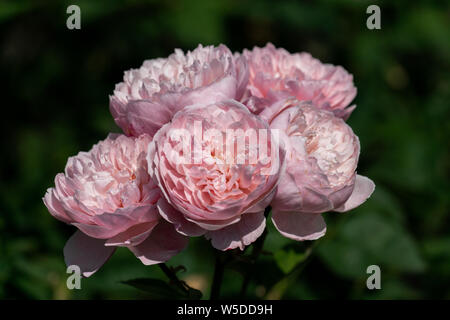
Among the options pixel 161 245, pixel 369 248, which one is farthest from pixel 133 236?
pixel 369 248

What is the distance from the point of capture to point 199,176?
0.95 metres

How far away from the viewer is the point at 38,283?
1.56 metres

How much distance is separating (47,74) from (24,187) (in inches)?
35.7

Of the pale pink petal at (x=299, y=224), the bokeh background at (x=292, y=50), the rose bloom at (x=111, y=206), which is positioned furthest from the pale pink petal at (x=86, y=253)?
the bokeh background at (x=292, y=50)

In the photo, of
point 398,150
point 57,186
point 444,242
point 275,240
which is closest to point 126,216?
point 57,186

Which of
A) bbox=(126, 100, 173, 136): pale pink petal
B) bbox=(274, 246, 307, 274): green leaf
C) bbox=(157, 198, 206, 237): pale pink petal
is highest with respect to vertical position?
bbox=(126, 100, 173, 136): pale pink petal

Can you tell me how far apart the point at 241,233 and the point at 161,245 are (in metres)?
0.14

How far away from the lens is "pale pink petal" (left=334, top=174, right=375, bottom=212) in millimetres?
1021

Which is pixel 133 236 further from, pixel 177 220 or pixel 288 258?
pixel 288 258

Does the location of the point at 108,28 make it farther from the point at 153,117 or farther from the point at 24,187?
the point at 153,117

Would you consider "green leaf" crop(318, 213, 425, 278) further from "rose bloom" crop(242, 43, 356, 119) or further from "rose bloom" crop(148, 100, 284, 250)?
"rose bloom" crop(148, 100, 284, 250)

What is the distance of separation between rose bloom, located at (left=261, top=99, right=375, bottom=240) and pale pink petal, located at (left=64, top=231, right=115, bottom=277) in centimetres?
30

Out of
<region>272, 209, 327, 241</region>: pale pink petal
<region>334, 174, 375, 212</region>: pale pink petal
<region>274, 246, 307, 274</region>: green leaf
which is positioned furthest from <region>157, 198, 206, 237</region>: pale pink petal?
<region>274, 246, 307, 274</region>: green leaf

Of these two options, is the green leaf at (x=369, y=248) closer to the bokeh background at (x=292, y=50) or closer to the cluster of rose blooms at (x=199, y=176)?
the bokeh background at (x=292, y=50)
